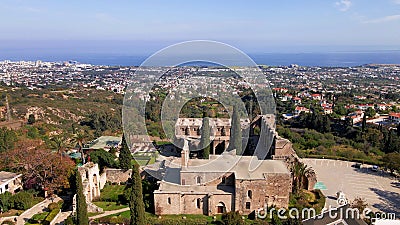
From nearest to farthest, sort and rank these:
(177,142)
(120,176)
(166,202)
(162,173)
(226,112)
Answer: (166,202) → (162,173) → (120,176) → (177,142) → (226,112)

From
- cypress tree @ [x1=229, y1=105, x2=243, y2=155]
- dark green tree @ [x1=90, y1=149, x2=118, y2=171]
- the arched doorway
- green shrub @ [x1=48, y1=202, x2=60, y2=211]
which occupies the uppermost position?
cypress tree @ [x1=229, y1=105, x2=243, y2=155]

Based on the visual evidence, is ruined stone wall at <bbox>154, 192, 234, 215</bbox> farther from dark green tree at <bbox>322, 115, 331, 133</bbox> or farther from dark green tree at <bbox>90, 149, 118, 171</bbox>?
dark green tree at <bbox>322, 115, 331, 133</bbox>

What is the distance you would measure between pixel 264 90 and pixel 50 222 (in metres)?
38.9

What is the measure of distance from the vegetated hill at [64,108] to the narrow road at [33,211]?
58.1 feet


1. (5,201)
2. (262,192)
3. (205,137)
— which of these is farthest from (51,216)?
(205,137)

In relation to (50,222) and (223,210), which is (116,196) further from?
(223,210)

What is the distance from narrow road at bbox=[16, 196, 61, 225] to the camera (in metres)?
16.6

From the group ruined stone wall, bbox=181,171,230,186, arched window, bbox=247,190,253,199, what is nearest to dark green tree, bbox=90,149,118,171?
ruined stone wall, bbox=181,171,230,186

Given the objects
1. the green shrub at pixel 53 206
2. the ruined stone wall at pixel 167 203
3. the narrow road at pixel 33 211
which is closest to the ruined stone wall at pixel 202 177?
the ruined stone wall at pixel 167 203

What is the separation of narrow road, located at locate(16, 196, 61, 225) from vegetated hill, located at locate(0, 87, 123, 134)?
58.1ft

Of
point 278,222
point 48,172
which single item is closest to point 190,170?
point 278,222

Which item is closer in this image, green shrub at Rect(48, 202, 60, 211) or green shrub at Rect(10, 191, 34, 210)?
green shrub at Rect(48, 202, 60, 211)

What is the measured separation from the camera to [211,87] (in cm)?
4697

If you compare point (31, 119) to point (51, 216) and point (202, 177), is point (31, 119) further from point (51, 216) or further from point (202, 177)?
point (202, 177)
